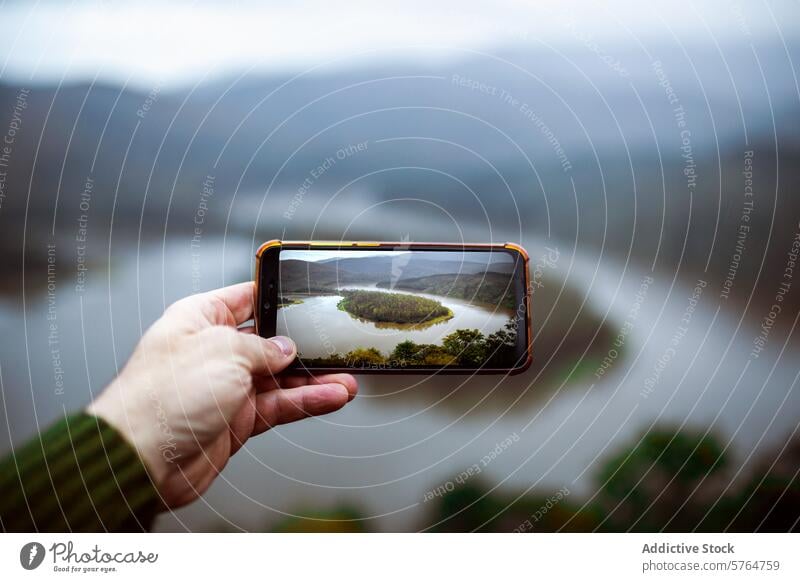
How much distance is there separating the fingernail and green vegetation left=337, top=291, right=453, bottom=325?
Result: 66 millimetres

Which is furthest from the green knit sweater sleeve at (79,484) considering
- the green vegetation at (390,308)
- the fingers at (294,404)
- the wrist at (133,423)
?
the green vegetation at (390,308)

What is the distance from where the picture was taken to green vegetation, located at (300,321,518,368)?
648 mm

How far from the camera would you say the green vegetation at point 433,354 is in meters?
0.65

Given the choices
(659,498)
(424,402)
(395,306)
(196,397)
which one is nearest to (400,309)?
(395,306)

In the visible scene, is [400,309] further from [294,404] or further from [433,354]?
[294,404]

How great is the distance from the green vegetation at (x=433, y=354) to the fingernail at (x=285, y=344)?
1cm

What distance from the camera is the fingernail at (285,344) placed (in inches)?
25.7

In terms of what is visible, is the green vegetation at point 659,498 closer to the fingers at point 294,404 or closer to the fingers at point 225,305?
the fingers at point 294,404

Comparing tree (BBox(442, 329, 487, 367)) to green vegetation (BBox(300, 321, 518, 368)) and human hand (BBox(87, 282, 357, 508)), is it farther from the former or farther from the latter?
human hand (BBox(87, 282, 357, 508))

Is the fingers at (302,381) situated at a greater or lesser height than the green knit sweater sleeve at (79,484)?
greater

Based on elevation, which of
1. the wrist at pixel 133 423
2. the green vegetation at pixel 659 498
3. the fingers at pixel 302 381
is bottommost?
the green vegetation at pixel 659 498

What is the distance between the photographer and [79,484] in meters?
0.67

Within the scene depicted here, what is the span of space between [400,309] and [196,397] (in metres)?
0.24
